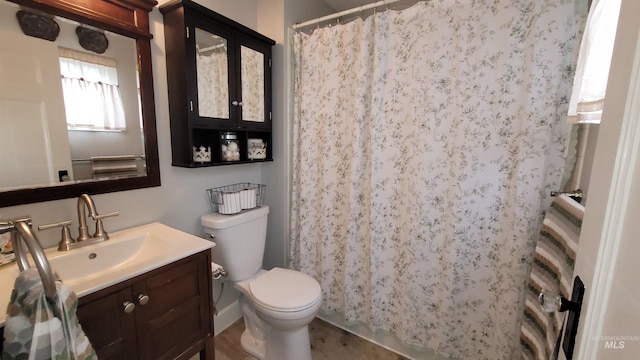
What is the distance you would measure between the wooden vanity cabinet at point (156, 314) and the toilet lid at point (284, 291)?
28 centimetres

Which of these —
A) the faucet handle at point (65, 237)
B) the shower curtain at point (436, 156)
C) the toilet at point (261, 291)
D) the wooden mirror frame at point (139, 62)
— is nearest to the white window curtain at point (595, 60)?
the shower curtain at point (436, 156)

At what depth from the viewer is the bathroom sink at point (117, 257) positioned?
0.89m

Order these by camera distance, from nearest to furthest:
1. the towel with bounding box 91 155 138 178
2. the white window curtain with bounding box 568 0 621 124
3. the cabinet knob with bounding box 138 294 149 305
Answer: the white window curtain with bounding box 568 0 621 124 → the cabinet knob with bounding box 138 294 149 305 → the towel with bounding box 91 155 138 178

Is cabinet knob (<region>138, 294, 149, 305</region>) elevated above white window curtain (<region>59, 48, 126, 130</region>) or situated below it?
below

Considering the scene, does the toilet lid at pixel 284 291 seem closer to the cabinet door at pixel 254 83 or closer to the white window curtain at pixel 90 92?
the cabinet door at pixel 254 83

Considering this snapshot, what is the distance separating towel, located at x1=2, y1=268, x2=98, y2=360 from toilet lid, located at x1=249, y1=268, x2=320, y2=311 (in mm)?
853

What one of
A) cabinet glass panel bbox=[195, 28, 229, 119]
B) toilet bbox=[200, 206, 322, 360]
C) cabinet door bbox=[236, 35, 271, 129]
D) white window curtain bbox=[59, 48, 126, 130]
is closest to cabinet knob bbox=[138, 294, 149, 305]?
toilet bbox=[200, 206, 322, 360]

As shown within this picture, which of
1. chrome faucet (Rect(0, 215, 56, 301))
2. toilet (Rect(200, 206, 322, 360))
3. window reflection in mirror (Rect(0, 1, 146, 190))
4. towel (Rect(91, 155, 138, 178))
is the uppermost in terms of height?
window reflection in mirror (Rect(0, 1, 146, 190))

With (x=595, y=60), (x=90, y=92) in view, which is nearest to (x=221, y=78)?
(x=90, y=92)

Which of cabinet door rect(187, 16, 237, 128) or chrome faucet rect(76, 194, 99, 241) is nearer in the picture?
chrome faucet rect(76, 194, 99, 241)

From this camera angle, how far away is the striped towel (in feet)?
2.85

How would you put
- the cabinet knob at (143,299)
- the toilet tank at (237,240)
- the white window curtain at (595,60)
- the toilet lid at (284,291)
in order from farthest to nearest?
1. the toilet tank at (237,240)
2. the toilet lid at (284,291)
3. the cabinet knob at (143,299)
4. the white window curtain at (595,60)

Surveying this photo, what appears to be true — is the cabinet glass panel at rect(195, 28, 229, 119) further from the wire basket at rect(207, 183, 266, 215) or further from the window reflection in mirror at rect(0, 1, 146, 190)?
the wire basket at rect(207, 183, 266, 215)

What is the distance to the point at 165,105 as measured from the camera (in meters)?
1.43
